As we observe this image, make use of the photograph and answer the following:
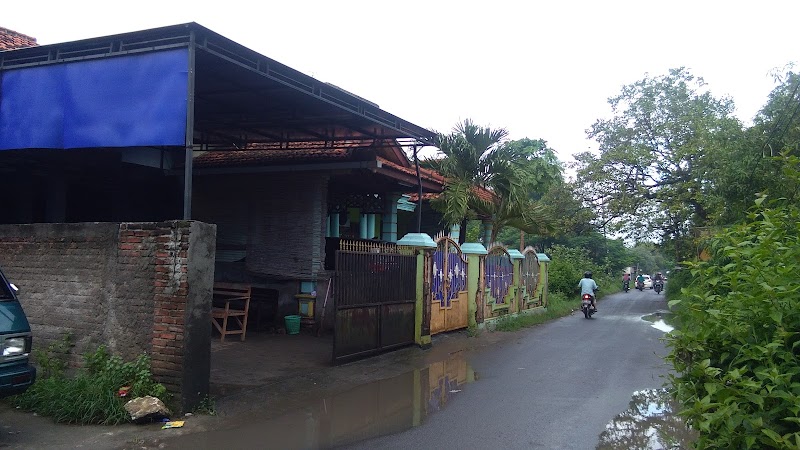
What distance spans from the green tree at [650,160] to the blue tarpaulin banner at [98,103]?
19767 millimetres

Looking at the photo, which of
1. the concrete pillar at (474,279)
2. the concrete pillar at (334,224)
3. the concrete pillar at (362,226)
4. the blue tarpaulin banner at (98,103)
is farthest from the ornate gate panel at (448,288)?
the blue tarpaulin banner at (98,103)

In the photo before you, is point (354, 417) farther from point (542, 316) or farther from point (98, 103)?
point (542, 316)

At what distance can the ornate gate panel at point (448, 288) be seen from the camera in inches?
487

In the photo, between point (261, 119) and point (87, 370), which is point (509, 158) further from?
point (87, 370)

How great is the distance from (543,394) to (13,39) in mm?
12187

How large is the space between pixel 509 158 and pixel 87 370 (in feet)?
35.3

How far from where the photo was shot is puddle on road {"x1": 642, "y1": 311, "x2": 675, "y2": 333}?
1608 centimetres

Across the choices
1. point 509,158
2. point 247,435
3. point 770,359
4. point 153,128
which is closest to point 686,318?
point 770,359

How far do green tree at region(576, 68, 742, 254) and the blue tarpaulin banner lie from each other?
19.8 metres

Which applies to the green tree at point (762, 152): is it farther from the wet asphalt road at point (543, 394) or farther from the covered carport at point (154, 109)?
the covered carport at point (154, 109)

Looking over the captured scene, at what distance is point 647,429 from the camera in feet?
21.0

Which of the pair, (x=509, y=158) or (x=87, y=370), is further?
(x=509, y=158)

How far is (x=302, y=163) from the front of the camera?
41.6 feet

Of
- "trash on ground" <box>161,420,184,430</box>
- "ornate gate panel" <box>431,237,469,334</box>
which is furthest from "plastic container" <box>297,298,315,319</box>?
"trash on ground" <box>161,420,184,430</box>
